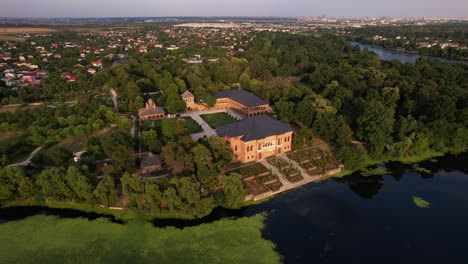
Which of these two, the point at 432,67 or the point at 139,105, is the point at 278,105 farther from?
the point at 432,67

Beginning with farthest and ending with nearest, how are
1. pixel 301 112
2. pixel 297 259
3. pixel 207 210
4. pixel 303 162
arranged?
pixel 301 112, pixel 303 162, pixel 207 210, pixel 297 259

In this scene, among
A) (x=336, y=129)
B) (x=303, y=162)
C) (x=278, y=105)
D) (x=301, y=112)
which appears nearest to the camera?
(x=303, y=162)

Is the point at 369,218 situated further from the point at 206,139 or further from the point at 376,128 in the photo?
the point at 206,139

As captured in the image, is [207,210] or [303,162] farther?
[303,162]

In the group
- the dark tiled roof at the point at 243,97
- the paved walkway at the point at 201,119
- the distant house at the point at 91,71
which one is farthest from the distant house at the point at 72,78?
the dark tiled roof at the point at 243,97

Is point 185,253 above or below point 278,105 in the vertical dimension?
below

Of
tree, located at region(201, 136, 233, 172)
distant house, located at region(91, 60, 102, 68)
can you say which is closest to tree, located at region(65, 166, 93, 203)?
tree, located at region(201, 136, 233, 172)

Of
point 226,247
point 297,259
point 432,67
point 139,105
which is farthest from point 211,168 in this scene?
point 432,67
